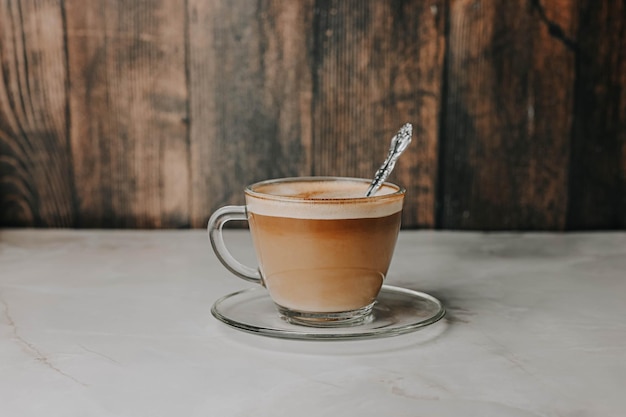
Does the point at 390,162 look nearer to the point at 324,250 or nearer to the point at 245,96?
the point at 324,250

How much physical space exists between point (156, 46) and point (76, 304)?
1.63 feet

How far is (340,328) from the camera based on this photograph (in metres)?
0.71

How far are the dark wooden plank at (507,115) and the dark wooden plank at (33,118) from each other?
0.58 m

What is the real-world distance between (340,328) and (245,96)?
1.86 feet

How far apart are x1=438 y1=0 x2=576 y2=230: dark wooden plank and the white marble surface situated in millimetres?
196

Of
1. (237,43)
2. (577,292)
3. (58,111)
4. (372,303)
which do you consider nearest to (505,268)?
(577,292)

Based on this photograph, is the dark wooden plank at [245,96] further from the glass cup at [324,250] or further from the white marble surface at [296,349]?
the glass cup at [324,250]

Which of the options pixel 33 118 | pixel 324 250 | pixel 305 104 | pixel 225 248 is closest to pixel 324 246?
pixel 324 250

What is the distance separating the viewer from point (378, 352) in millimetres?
662

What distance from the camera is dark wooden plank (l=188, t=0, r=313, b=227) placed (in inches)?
46.1

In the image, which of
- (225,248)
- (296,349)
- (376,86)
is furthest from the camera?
(376,86)

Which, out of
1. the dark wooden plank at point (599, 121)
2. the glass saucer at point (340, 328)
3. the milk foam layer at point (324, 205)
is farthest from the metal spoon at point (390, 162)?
the dark wooden plank at point (599, 121)

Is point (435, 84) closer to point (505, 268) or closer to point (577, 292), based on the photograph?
point (505, 268)

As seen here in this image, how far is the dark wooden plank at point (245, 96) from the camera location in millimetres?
1172
